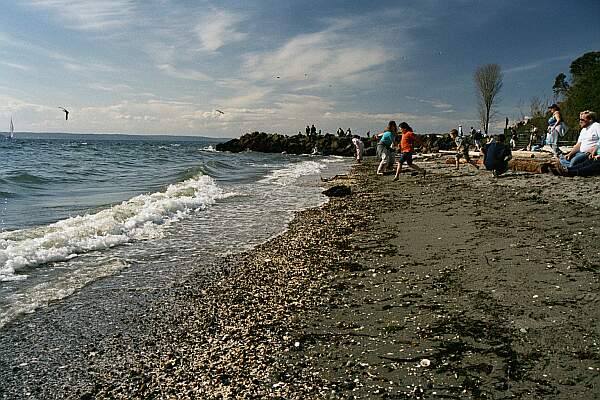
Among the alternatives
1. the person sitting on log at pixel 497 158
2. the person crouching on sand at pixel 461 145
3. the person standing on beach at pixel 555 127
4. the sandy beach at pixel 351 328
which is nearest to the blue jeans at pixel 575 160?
the person sitting on log at pixel 497 158

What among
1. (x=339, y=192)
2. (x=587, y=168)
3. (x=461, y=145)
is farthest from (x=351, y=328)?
(x=461, y=145)

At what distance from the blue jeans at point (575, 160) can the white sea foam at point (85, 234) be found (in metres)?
9.22

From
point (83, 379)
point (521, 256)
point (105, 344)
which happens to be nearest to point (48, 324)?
point (105, 344)

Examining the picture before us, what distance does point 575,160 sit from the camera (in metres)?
10.1

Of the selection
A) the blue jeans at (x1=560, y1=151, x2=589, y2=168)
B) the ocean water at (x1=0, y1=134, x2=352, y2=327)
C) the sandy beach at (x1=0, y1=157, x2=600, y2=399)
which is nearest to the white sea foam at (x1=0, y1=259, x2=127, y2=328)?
the ocean water at (x1=0, y1=134, x2=352, y2=327)

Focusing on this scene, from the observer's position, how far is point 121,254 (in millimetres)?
6527

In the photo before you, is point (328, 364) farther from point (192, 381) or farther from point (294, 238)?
point (294, 238)

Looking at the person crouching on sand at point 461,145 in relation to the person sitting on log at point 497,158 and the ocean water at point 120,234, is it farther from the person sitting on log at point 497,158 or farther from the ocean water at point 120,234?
the ocean water at point 120,234

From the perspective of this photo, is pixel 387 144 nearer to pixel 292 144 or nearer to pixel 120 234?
pixel 120 234

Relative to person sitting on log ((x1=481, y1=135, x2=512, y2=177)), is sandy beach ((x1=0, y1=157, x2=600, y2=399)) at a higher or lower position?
lower

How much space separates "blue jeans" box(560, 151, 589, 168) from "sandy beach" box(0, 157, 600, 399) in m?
4.43

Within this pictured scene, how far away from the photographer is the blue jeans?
32.5 ft

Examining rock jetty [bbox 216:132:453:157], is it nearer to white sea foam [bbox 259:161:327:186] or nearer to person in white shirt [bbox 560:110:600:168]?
white sea foam [bbox 259:161:327:186]

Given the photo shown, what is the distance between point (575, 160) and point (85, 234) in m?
10.6
